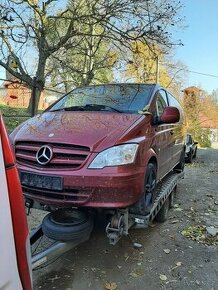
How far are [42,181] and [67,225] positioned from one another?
1.70 feet

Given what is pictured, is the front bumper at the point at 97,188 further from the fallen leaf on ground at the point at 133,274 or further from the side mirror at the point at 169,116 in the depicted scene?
the side mirror at the point at 169,116

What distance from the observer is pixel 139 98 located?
4.31m

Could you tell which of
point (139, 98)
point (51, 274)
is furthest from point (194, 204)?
point (51, 274)

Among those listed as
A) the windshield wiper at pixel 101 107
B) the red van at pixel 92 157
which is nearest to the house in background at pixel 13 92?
the windshield wiper at pixel 101 107

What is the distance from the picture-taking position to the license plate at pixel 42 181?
317 cm

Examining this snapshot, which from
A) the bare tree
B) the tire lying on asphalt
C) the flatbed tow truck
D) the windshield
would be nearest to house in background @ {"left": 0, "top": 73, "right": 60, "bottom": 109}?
the bare tree

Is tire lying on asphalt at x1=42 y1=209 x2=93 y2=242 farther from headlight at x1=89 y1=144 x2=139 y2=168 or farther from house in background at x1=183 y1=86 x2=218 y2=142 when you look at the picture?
house in background at x1=183 y1=86 x2=218 y2=142

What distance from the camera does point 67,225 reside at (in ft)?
9.89

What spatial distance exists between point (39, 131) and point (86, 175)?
0.84m

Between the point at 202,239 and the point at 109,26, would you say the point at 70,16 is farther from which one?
the point at 202,239

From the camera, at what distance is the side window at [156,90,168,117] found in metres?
4.48

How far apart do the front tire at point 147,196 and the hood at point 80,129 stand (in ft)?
2.08

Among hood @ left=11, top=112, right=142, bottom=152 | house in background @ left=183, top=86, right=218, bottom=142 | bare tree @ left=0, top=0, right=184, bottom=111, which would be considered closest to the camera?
hood @ left=11, top=112, right=142, bottom=152

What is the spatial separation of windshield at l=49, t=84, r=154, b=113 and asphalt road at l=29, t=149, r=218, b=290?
1471 mm
